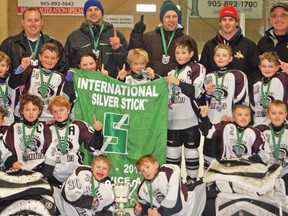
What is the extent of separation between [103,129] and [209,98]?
95cm

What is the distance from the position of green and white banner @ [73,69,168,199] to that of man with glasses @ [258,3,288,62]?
4.02ft

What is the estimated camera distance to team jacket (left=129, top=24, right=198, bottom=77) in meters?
5.34

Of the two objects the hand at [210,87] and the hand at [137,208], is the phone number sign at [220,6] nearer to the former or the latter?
the hand at [210,87]

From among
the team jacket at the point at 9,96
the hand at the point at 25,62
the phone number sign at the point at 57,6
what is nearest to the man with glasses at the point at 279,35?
the hand at the point at 25,62

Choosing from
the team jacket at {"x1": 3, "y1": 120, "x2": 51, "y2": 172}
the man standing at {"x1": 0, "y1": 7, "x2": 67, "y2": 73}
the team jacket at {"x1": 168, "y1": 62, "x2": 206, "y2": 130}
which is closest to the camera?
the team jacket at {"x1": 3, "y1": 120, "x2": 51, "y2": 172}

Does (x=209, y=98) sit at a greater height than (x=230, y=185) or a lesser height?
greater

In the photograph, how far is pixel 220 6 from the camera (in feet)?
28.5

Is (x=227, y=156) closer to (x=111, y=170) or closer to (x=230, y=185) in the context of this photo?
(x=230, y=185)

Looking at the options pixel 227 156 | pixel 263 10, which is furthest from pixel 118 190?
pixel 263 10

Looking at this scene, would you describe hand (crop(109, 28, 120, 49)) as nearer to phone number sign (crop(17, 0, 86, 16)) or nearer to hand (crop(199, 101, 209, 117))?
hand (crop(199, 101, 209, 117))

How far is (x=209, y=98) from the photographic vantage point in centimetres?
515

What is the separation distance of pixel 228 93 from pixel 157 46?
0.79 metres

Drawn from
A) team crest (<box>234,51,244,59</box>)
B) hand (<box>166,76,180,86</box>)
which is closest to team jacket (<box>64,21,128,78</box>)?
hand (<box>166,76,180,86</box>)

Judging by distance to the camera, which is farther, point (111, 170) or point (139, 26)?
point (139, 26)
